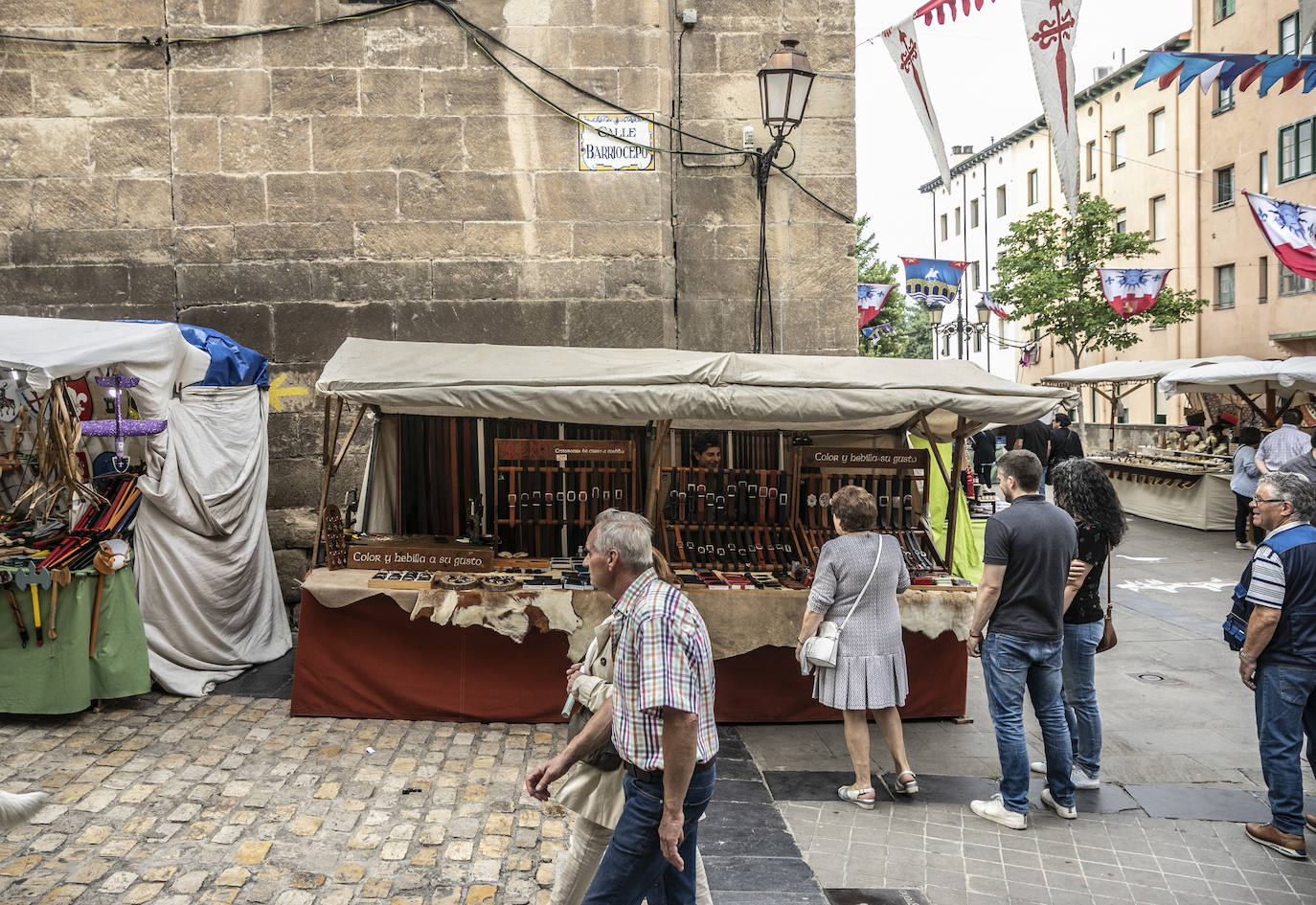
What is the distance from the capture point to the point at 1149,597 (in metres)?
10.3

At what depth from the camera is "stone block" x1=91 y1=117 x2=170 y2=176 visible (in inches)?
336

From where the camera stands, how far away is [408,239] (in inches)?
340

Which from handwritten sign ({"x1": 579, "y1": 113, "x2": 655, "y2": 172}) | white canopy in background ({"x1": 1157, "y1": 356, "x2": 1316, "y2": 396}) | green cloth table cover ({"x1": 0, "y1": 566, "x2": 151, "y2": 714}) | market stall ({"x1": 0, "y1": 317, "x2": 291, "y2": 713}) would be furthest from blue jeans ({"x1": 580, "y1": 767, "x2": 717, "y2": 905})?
white canopy in background ({"x1": 1157, "y1": 356, "x2": 1316, "y2": 396})

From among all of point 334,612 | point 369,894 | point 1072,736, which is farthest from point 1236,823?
point 334,612

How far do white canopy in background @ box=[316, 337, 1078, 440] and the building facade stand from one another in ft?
72.4

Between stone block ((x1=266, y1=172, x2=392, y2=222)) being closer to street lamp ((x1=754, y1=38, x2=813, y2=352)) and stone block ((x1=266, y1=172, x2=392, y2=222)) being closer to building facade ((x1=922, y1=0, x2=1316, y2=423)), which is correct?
street lamp ((x1=754, y1=38, x2=813, y2=352))

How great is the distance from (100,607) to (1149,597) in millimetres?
9014

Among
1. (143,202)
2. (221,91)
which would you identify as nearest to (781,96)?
(221,91)

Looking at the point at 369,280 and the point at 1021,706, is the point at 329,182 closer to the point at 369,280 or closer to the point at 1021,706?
the point at 369,280

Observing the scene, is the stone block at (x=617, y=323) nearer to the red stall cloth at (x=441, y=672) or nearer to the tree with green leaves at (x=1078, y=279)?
the red stall cloth at (x=441, y=672)

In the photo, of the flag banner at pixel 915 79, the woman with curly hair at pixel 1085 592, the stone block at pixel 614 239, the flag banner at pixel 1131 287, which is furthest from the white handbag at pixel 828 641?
the flag banner at pixel 1131 287

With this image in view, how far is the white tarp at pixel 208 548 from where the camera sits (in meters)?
6.74

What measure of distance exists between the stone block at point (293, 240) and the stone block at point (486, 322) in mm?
709

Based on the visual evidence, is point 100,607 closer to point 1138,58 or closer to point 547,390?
point 547,390
